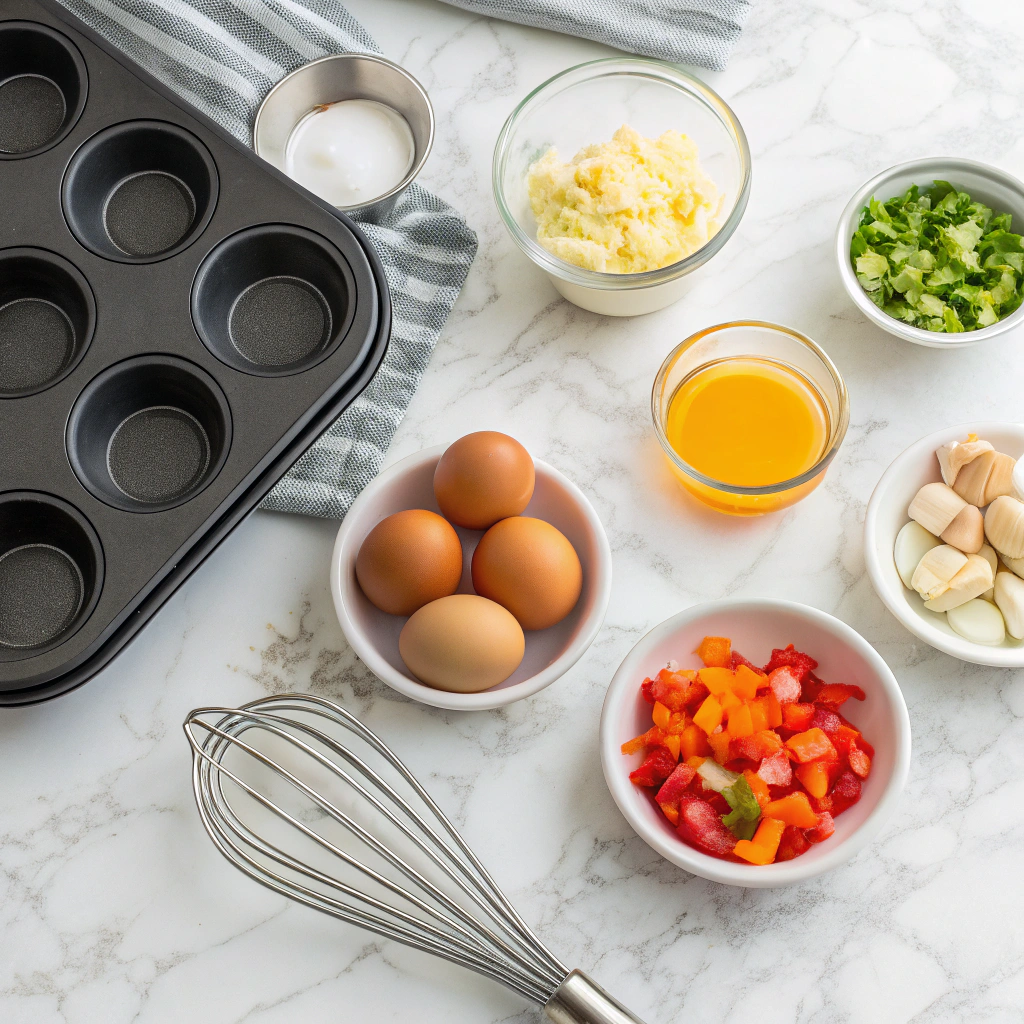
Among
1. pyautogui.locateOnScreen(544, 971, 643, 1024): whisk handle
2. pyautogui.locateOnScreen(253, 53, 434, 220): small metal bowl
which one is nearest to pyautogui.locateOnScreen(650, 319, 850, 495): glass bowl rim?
pyautogui.locateOnScreen(253, 53, 434, 220): small metal bowl

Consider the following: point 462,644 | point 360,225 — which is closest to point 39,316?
point 360,225

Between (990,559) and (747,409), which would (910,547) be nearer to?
(990,559)

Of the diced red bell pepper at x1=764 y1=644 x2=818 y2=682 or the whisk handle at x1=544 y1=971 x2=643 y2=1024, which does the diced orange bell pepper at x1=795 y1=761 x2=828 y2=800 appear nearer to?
the diced red bell pepper at x1=764 y1=644 x2=818 y2=682

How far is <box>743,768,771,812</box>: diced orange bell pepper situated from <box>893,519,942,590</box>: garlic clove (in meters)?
0.30

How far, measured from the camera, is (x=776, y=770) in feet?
3.22

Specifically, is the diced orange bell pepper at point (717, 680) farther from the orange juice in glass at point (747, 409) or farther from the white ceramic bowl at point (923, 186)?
the white ceramic bowl at point (923, 186)

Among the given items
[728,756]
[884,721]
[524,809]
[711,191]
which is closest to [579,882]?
[524,809]

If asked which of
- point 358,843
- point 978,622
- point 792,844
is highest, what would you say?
point 978,622

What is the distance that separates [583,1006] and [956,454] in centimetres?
71

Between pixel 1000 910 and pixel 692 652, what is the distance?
0.44 metres

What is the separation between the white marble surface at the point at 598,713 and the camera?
3.46 feet

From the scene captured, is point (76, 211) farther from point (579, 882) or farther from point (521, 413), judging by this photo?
point (579, 882)

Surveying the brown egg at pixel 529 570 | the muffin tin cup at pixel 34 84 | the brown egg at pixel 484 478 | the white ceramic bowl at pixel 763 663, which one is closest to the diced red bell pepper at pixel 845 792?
the white ceramic bowl at pixel 763 663

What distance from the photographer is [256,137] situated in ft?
4.20
